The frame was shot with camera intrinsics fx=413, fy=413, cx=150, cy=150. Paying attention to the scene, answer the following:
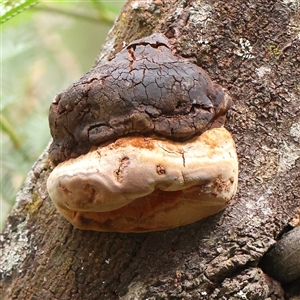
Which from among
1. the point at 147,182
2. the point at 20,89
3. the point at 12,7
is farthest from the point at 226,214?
the point at 20,89

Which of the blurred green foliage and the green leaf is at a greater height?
the green leaf

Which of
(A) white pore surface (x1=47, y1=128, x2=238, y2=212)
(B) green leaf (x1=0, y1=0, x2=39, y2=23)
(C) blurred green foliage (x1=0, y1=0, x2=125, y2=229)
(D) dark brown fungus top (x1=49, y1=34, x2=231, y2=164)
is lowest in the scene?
(C) blurred green foliage (x1=0, y1=0, x2=125, y2=229)

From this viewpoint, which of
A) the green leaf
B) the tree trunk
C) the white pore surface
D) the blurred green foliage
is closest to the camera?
the white pore surface

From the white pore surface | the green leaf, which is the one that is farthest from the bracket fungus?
the green leaf

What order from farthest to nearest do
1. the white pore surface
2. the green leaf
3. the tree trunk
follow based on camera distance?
the green leaf, the tree trunk, the white pore surface

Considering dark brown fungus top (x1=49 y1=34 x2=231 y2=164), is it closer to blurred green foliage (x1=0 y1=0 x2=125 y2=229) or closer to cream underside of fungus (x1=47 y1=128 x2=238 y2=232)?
cream underside of fungus (x1=47 y1=128 x2=238 y2=232)

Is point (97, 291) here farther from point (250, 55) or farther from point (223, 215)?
point (250, 55)

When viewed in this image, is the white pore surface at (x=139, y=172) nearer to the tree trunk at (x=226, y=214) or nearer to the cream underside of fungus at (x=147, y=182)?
the cream underside of fungus at (x=147, y=182)
